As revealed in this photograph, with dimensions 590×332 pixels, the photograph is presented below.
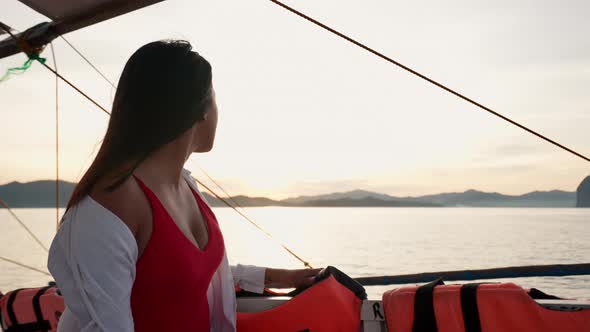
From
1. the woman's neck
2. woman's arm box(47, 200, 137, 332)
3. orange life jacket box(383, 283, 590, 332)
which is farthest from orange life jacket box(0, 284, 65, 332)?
orange life jacket box(383, 283, 590, 332)

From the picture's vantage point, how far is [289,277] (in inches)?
96.6

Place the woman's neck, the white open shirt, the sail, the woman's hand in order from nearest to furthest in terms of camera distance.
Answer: the white open shirt
the woman's neck
the woman's hand
the sail

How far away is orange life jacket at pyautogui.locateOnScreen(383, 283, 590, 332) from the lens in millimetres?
1968

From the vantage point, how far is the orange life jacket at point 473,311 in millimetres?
1968

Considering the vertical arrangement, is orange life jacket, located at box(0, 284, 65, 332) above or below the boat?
below

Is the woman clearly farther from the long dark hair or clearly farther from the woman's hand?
the woman's hand

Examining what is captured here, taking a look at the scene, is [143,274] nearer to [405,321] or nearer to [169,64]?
[169,64]

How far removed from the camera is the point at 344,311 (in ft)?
7.32

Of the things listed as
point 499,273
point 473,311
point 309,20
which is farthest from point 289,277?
point 309,20

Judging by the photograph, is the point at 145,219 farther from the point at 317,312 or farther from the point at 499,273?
the point at 499,273

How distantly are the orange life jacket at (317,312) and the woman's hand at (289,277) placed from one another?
114 mm

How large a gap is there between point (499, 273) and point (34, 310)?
2.42 metres

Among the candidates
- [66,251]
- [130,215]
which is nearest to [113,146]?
[130,215]

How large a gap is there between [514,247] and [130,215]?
46.8m
